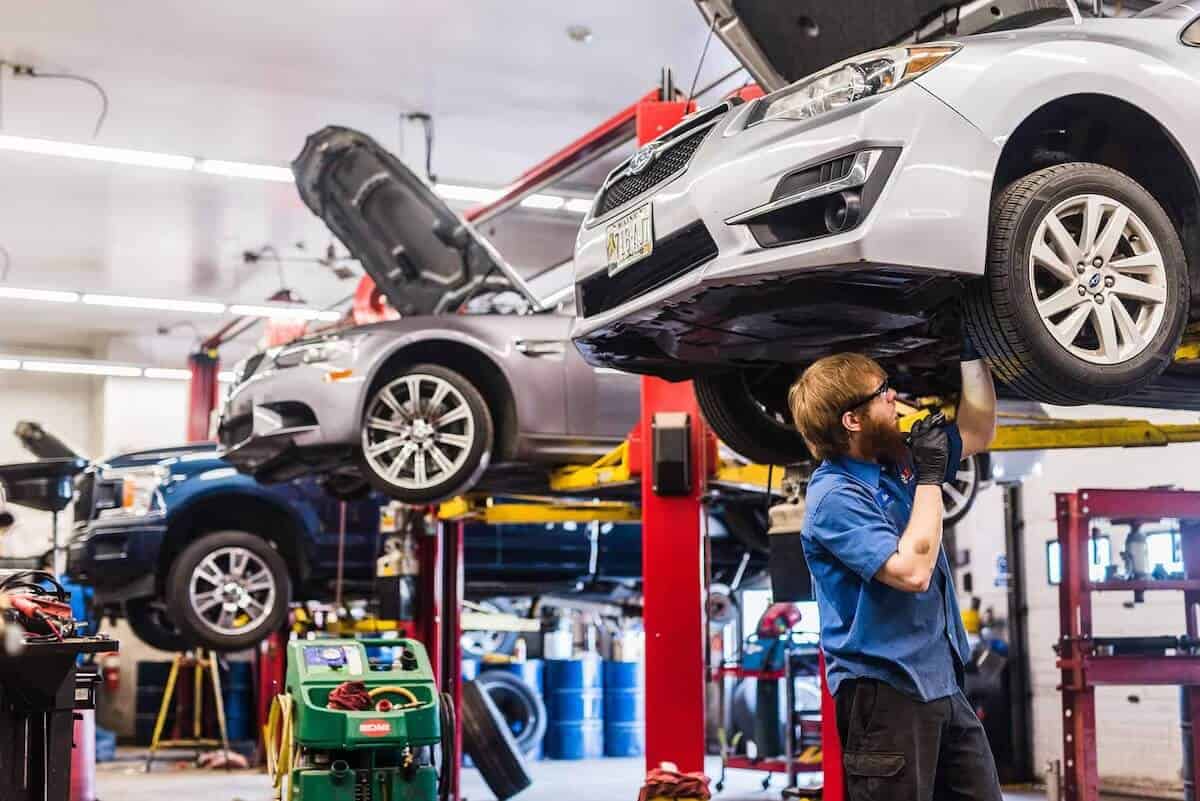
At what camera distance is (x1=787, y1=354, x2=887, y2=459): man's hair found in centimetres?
288

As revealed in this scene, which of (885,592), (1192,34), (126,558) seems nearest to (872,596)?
(885,592)

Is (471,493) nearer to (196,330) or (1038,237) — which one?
(1038,237)

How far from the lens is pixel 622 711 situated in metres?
12.9

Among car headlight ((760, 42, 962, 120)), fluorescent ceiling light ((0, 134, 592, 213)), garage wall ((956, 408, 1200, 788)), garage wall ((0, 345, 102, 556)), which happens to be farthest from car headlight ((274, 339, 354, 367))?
garage wall ((0, 345, 102, 556))

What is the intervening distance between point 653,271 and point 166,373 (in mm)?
16349

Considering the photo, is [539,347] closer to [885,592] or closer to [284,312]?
[885,592]

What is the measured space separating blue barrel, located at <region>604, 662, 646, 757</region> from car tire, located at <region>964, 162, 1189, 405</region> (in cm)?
971

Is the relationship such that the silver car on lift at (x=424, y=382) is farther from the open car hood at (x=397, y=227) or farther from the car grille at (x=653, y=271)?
the car grille at (x=653, y=271)

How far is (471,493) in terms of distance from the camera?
8.18 m

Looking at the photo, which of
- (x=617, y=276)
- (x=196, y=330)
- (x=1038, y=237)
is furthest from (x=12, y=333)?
(x=1038, y=237)

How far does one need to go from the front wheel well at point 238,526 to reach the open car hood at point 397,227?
2026mm

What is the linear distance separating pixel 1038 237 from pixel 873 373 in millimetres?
798

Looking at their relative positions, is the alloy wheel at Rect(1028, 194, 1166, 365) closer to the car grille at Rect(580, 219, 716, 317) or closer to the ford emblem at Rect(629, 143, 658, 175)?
the car grille at Rect(580, 219, 716, 317)

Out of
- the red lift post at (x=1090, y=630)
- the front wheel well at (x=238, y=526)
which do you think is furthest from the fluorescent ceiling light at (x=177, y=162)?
the red lift post at (x=1090, y=630)
